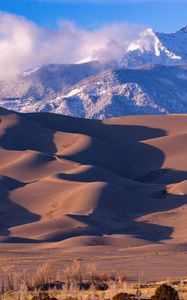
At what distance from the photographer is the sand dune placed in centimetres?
6334

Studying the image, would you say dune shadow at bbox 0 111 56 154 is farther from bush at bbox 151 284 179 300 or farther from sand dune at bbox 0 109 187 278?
bush at bbox 151 284 179 300

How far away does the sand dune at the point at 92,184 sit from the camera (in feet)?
208

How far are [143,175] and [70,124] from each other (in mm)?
36726

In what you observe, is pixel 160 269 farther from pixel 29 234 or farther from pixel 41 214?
pixel 41 214

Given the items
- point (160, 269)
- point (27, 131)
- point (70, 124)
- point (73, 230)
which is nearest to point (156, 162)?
point (27, 131)

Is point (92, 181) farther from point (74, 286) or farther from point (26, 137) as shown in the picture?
point (74, 286)

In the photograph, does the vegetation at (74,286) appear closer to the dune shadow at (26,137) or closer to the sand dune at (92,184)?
the sand dune at (92,184)

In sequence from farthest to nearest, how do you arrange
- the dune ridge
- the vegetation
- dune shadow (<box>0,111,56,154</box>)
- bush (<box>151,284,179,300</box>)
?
dune shadow (<box>0,111,56,154</box>), the dune ridge, the vegetation, bush (<box>151,284,179,300</box>)

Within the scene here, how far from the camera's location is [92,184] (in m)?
77.6

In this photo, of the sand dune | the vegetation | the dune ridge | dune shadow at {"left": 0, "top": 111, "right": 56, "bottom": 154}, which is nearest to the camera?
the vegetation

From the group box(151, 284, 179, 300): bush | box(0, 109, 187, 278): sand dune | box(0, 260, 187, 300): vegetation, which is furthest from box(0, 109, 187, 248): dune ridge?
box(151, 284, 179, 300): bush

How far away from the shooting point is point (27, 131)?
120 meters

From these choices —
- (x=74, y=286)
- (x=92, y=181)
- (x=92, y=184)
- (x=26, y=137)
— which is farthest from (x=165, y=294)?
(x=26, y=137)

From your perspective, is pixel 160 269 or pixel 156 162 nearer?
pixel 160 269
